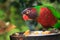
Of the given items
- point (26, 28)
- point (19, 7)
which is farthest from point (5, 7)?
point (26, 28)

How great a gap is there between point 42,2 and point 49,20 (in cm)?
15

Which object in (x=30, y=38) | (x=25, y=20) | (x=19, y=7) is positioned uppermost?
(x=19, y=7)

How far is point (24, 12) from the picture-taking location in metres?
1.40

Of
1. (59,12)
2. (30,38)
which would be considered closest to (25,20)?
(30,38)

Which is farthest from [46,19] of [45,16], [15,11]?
[15,11]

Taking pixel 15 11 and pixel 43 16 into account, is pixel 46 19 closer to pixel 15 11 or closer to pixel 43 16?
A: pixel 43 16

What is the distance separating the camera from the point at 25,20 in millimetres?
1401

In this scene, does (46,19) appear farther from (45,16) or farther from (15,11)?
(15,11)

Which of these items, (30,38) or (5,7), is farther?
(5,7)

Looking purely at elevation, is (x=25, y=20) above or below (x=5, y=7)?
below

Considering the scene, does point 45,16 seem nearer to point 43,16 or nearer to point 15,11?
point 43,16

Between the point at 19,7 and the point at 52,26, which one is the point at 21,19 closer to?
the point at 19,7

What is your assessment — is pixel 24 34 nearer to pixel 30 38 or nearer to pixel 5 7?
pixel 30 38

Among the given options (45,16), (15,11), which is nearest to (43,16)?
(45,16)
